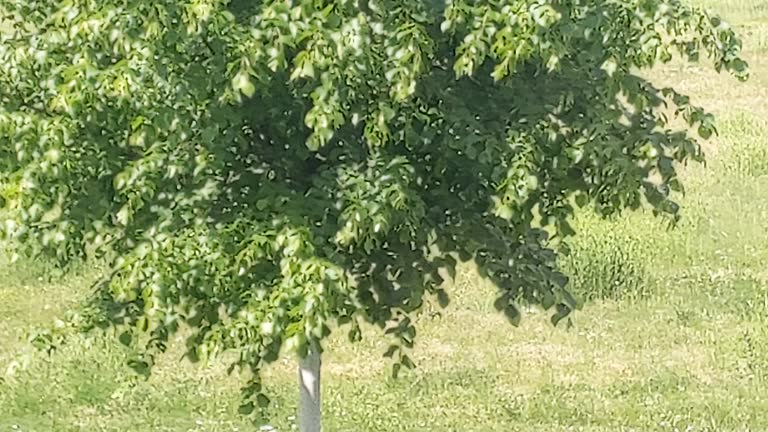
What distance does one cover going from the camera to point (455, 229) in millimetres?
6773

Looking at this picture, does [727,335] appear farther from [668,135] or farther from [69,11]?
[69,11]

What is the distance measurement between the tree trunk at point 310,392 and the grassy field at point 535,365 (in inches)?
131

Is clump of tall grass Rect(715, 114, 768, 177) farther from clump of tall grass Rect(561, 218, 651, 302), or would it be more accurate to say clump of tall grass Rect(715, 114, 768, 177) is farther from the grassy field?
clump of tall grass Rect(561, 218, 651, 302)

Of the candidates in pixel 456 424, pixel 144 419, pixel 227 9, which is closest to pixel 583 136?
pixel 227 9

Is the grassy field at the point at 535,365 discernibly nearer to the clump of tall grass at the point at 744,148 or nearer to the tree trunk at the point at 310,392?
the clump of tall grass at the point at 744,148

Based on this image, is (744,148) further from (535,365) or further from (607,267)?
(535,365)

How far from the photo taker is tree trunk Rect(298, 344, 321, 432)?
7.83 meters

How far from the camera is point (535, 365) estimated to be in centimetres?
1415

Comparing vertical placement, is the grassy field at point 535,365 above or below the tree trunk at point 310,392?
above

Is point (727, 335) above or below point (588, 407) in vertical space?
above

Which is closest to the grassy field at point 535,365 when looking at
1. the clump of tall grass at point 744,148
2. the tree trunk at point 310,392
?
the clump of tall grass at point 744,148

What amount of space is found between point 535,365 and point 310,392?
6.60 meters

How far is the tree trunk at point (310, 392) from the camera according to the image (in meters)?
7.83

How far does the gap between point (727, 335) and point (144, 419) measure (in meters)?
6.58
